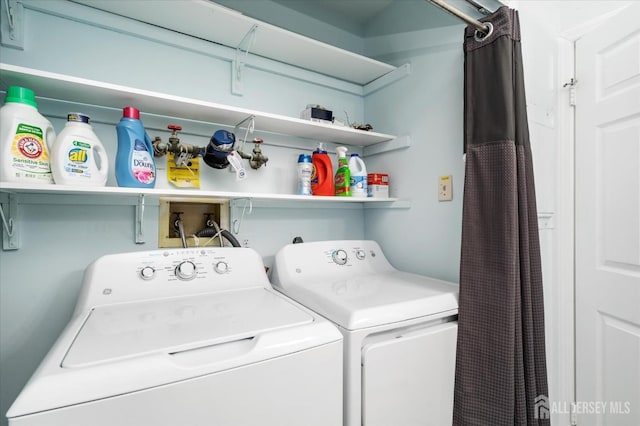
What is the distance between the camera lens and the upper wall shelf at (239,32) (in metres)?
1.38

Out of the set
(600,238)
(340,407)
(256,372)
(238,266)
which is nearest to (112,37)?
(238,266)

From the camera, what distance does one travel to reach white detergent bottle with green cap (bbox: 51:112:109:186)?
1096 mm

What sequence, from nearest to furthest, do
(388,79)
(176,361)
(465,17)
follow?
1. (176,361)
2. (465,17)
3. (388,79)

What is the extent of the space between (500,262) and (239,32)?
1.70 metres

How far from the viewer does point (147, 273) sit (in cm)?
122

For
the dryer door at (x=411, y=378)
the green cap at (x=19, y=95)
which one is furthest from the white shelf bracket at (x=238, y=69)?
the dryer door at (x=411, y=378)

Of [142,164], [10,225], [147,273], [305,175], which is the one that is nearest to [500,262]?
[305,175]

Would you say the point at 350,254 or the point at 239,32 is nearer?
the point at 239,32

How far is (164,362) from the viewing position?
2.36 feet

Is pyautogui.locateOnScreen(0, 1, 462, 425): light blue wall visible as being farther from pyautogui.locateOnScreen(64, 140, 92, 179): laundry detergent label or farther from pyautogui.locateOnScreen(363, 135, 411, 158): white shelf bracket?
pyautogui.locateOnScreen(64, 140, 92, 179): laundry detergent label

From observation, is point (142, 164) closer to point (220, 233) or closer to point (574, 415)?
point (220, 233)

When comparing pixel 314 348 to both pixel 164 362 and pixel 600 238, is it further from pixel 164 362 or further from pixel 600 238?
pixel 600 238

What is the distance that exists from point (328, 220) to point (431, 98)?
1013mm

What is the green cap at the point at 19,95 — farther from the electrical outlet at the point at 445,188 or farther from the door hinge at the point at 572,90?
the door hinge at the point at 572,90
